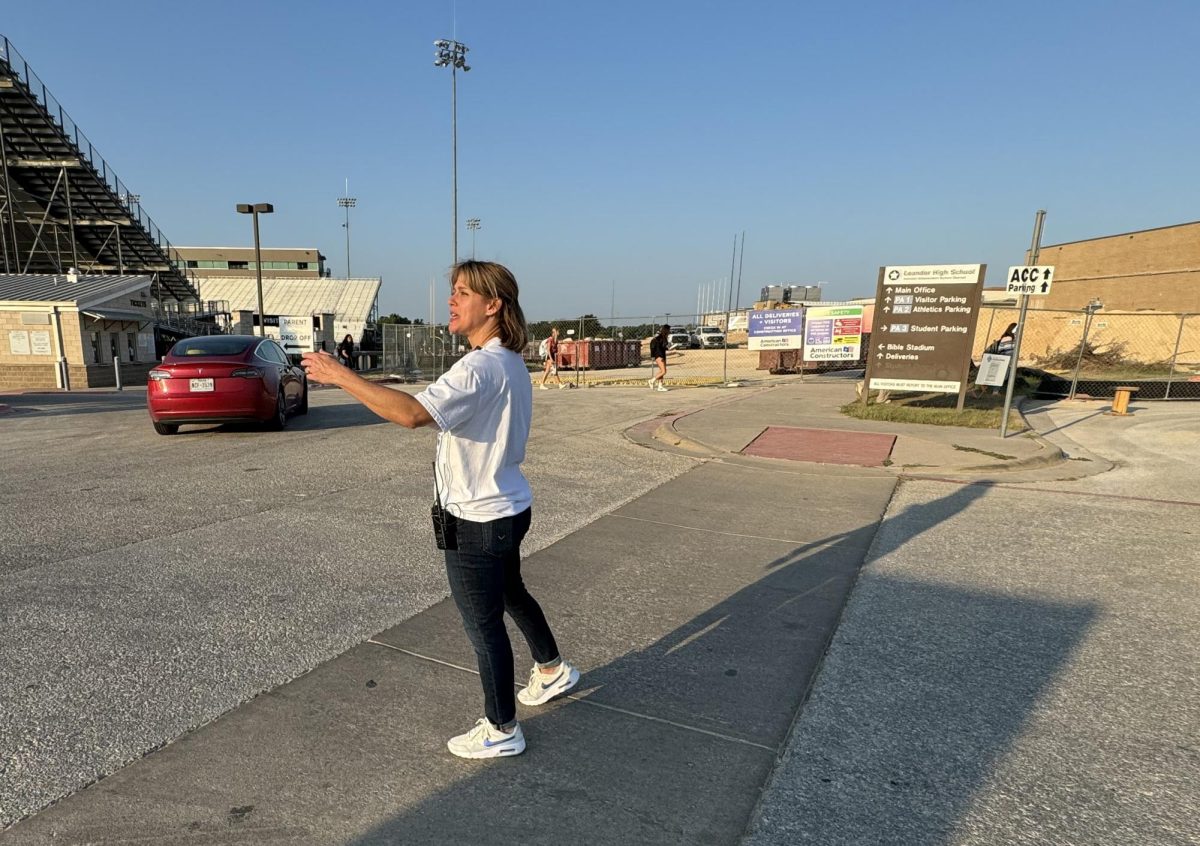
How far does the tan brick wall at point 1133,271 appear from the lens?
3822cm

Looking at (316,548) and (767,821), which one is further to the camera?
(316,548)

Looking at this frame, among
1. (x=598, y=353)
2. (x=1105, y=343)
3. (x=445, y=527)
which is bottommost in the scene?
(x=598, y=353)

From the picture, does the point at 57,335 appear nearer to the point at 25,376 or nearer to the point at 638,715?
the point at 25,376

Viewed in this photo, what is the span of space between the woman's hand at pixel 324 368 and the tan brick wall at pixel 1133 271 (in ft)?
151

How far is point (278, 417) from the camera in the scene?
9.96 metres

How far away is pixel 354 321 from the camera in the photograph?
178 feet

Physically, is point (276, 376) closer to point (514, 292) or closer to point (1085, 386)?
point (514, 292)

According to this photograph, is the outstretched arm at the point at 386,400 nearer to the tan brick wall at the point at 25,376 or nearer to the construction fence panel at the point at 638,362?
the construction fence panel at the point at 638,362

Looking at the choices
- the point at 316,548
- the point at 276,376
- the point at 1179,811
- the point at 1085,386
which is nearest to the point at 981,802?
the point at 1179,811

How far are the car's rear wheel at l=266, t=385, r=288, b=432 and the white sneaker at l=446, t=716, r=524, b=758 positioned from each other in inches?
338

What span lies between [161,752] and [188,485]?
485 centimetres

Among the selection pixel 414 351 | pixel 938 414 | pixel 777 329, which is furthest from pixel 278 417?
pixel 414 351

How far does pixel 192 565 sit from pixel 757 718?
3.72 m

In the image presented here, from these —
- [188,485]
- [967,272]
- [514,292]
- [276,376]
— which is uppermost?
[967,272]
